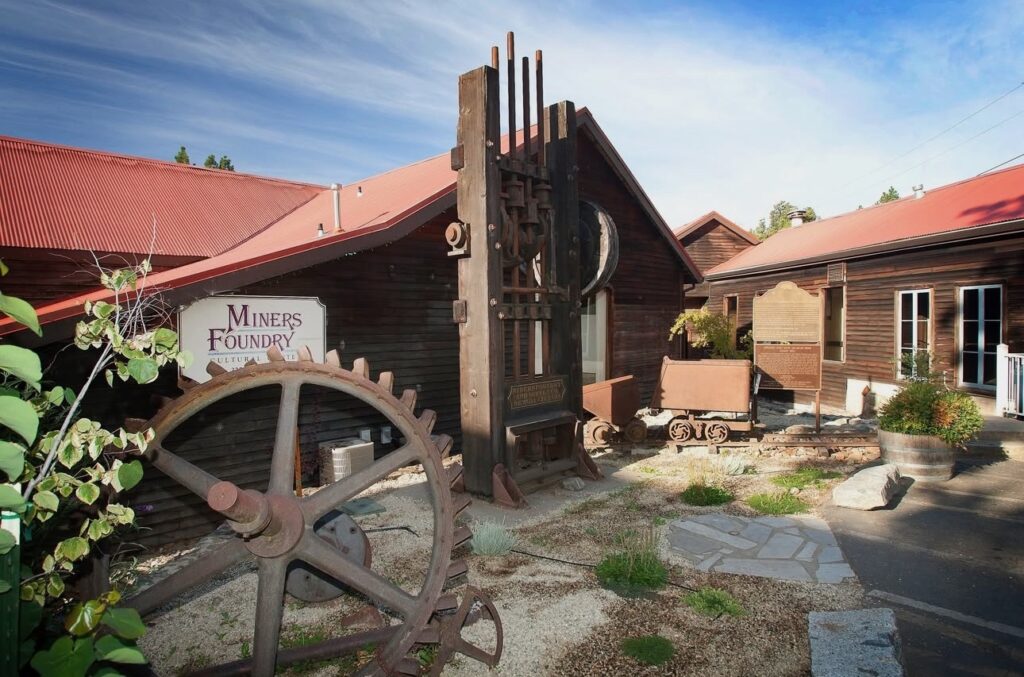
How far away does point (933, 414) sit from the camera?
7754mm

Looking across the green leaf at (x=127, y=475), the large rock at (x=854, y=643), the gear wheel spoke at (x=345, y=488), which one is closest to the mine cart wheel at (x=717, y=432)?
the large rock at (x=854, y=643)

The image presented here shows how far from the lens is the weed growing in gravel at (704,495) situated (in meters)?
7.07

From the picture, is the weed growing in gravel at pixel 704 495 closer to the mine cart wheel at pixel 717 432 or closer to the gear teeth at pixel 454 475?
the mine cart wheel at pixel 717 432

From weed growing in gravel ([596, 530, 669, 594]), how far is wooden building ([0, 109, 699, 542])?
160 inches

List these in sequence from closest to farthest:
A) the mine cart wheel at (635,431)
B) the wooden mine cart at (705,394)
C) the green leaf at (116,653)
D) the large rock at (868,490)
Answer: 1. the green leaf at (116,653)
2. the large rock at (868,490)
3. the wooden mine cart at (705,394)
4. the mine cart wheel at (635,431)

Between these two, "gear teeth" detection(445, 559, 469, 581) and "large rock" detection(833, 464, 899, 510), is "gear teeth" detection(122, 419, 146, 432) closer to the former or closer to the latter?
"gear teeth" detection(445, 559, 469, 581)

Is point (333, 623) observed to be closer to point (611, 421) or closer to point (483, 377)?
point (483, 377)

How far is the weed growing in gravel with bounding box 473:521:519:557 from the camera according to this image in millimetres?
5646

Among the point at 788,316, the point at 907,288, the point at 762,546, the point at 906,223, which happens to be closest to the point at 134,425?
the point at 762,546

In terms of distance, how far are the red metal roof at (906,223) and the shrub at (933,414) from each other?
215 inches

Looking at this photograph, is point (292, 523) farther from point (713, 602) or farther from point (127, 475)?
point (713, 602)

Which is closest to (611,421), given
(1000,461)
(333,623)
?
(1000,461)

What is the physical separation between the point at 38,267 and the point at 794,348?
1199 centimetres

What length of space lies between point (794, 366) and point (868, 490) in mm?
4227
